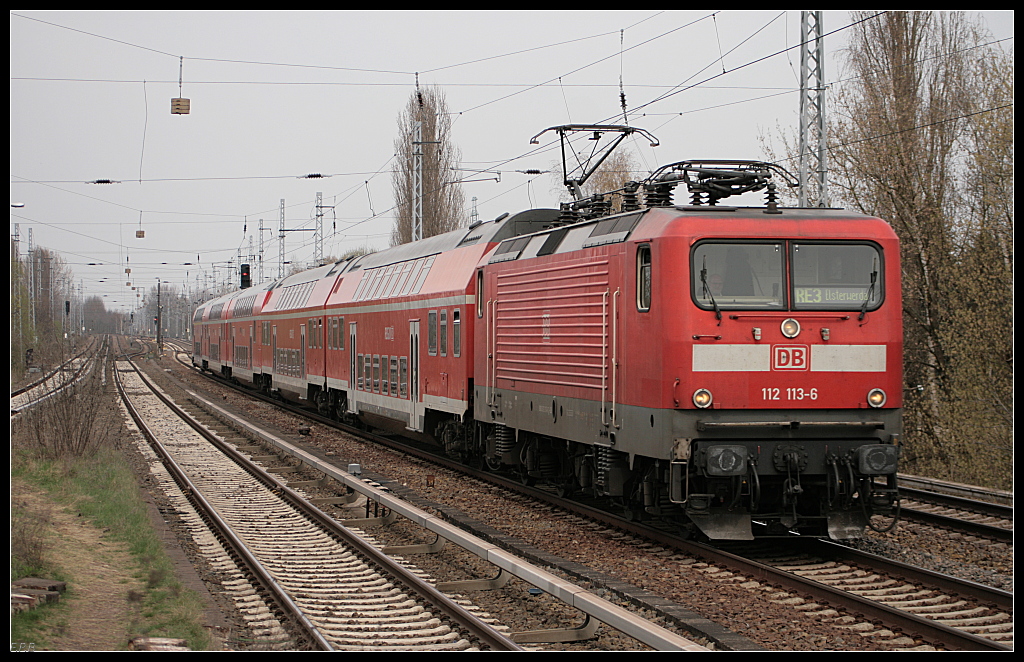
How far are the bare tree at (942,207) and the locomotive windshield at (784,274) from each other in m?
9.01

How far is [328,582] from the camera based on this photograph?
9227mm

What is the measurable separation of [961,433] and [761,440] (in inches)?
424

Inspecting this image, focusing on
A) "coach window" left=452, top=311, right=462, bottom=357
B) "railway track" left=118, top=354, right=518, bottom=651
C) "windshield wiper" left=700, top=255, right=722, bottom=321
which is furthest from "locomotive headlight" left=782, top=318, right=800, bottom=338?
"coach window" left=452, top=311, right=462, bottom=357

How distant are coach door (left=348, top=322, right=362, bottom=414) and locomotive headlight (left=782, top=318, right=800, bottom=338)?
14358mm

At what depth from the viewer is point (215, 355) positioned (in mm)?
47375

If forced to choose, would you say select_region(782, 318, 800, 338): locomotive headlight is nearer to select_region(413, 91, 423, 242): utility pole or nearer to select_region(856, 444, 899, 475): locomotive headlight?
select_region(856, 444, 899, 475): locomotive headlight

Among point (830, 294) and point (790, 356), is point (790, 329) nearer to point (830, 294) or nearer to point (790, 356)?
point (790, 356)

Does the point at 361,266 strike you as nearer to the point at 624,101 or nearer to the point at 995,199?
the point at 624,101

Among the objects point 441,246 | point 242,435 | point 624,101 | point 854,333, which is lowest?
point 242,435

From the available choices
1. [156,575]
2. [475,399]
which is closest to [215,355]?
[475,399]

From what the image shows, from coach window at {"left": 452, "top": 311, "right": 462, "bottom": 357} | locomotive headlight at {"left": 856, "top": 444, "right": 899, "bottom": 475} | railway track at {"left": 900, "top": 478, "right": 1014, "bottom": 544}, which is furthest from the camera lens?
coach window at {"left": 452, "top": 311, "right": 462, "bottom": 357}

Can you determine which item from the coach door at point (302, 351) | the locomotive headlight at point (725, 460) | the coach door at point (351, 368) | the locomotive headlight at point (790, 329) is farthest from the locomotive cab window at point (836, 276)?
the coach door at point (302, 351)

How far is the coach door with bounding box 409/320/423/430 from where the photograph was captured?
18016 millimetres

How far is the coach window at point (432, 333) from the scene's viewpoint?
55.8ft
